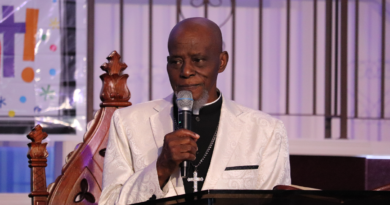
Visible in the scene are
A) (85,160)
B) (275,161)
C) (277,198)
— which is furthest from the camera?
(85,160)

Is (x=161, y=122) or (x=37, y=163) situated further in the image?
(x=37, y=163)

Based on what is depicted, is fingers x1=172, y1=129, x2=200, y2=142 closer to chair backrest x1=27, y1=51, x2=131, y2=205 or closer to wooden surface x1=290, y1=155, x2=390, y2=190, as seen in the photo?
chair backrest x1=27, y1=51, x2=131, y2=205

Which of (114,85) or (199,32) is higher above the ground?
(199,32)

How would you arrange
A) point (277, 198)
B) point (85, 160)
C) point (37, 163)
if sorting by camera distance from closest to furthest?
point (277, 198) < point (37, 163) < point (85, 160)

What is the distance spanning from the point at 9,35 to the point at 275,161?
97.3 inches

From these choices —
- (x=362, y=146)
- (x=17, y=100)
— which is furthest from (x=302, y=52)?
(x=17, y=100)

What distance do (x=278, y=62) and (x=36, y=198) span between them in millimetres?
2689

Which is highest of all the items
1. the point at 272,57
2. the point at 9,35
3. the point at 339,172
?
the point at 9,35

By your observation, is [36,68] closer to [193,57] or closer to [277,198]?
[193,57]

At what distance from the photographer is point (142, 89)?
13.9 feet

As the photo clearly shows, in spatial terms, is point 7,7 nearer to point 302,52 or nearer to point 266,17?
point 266,17

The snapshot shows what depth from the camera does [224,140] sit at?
190cm

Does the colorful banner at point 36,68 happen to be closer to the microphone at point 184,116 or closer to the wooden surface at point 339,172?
the wooden surface at point 339,172

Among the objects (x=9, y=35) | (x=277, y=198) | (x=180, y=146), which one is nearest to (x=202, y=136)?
(x=180, y=146)
